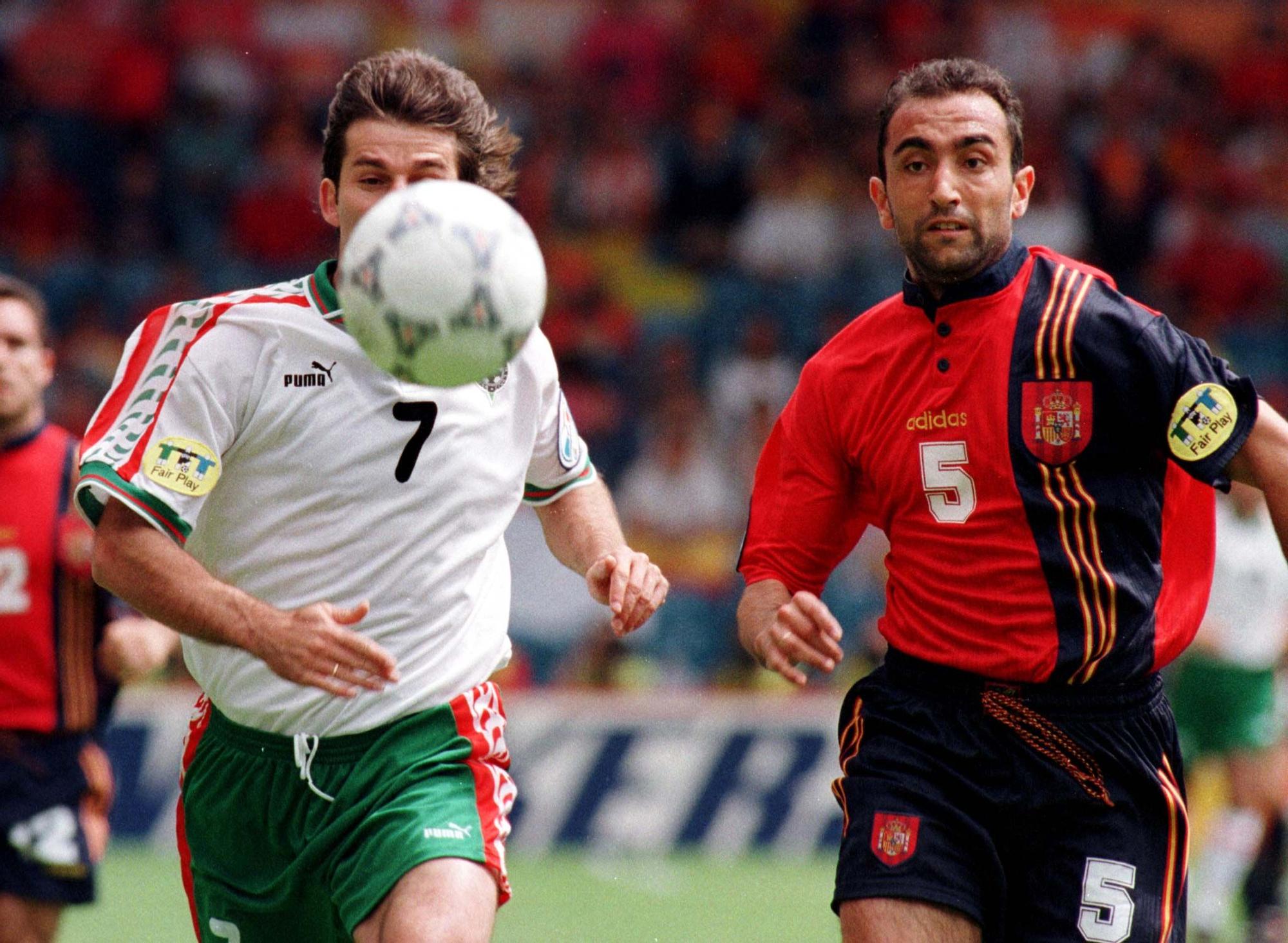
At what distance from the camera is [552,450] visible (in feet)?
15.0

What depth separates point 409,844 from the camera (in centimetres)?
382

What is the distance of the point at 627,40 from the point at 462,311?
11.7m

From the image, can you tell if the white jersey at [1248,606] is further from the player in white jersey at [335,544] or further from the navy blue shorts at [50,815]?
the player in white jersey at [335,544]

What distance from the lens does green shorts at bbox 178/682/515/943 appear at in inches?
153

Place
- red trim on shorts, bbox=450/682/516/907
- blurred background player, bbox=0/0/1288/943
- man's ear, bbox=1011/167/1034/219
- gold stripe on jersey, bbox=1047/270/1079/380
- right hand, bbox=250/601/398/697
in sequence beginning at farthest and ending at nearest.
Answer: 1. blurred background player, bbox=0/0/1288/943
2. man's ear, bbox=1011/167/1034/219
3. gold stripe on jersey, bbox=1047/270/1079/380
4. red trim on shorts, bbox=450/682/516/907
5. right hand, bbox=250/601/398/697

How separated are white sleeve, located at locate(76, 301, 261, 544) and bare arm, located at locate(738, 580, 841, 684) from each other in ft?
4.30

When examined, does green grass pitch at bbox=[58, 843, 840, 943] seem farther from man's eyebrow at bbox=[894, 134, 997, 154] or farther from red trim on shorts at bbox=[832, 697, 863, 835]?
man's eyebrow at bbox=[894, 134, 997, 154]

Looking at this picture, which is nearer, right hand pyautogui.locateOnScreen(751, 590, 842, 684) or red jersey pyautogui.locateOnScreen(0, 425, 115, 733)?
right hand pyautogui.locateOnScreen(751, 590, 842, 684)

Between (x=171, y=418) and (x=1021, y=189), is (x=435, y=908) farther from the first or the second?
(x=1021, y=189)

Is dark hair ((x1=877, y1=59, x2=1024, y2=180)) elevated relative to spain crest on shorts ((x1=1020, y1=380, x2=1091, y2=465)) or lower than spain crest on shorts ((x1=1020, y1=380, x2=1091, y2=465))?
elevated

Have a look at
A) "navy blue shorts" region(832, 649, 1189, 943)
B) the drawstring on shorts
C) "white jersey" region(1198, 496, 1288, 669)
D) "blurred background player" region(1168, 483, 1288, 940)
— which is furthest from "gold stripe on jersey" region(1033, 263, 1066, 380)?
"white jersey" region(1198, 496, 1288, 669)

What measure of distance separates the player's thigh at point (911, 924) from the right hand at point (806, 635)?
1.79ft

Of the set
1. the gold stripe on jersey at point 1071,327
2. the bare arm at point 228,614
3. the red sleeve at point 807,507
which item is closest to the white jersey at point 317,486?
the bare arm at point 228,614

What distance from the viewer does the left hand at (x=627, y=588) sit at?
4.06 m
